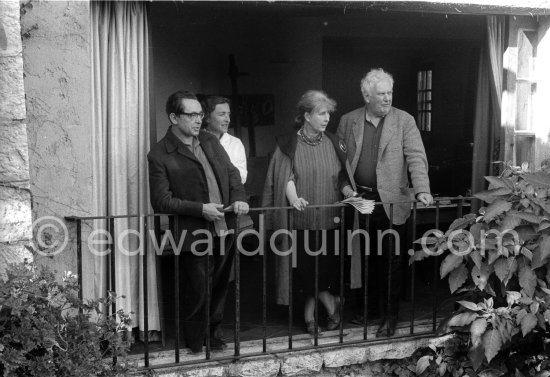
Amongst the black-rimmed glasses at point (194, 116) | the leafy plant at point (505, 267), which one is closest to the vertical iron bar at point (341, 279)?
the leafy plant at point (505, 267)

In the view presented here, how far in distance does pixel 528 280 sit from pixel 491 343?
0.46 m

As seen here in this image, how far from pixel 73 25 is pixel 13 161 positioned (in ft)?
3.27

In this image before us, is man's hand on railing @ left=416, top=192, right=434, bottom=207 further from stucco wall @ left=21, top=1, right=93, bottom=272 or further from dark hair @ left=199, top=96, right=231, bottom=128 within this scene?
stucco wall @ left=21, top=1, right=93, bottom=272

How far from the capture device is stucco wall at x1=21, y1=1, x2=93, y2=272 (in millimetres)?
4672

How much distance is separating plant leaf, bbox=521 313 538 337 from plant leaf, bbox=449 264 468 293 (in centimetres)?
46

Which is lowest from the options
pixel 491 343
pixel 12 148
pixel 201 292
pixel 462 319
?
pixel 491 343

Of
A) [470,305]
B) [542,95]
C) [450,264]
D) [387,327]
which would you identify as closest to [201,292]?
[387,327]

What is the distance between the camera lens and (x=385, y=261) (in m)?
5.91

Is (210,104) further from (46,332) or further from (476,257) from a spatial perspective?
(46,332)

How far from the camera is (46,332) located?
3.80m

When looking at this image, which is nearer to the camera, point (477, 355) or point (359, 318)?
point (477, 355)

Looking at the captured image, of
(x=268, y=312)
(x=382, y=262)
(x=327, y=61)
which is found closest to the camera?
(x=382, y=262)

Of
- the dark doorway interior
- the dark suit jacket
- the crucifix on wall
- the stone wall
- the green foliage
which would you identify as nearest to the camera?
the green foliage

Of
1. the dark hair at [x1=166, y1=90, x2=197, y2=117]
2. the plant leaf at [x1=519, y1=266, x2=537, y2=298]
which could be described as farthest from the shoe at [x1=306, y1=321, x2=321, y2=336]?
the dark hair at [x1=166, y1=90, x2=197, y2=117]
